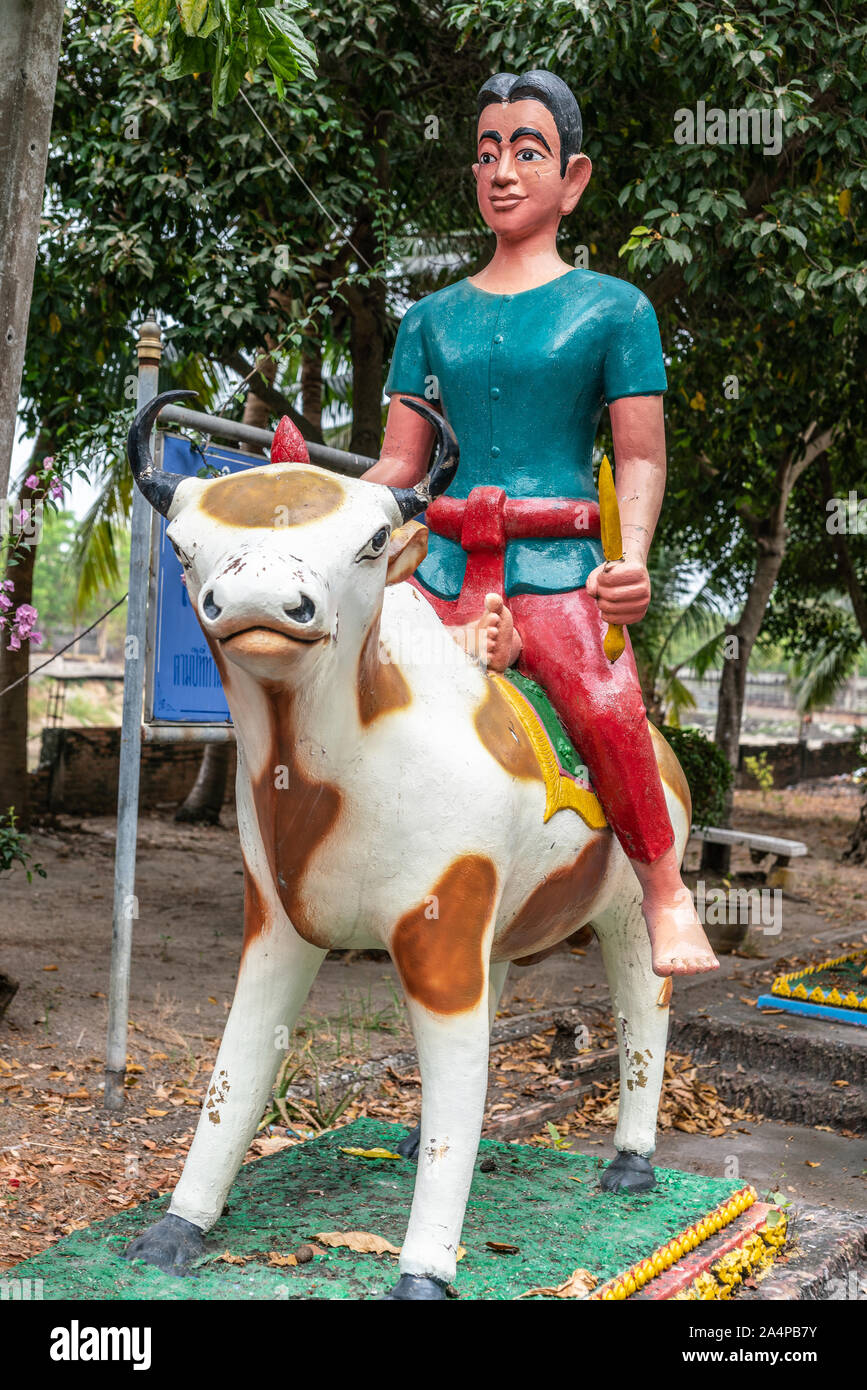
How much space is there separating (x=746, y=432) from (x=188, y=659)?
6.51 m

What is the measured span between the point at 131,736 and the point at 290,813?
7.27 feet

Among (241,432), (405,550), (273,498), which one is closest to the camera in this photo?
(273,498)

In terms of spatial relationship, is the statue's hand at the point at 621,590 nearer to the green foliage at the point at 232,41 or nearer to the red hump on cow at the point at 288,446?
the red hump on cow at the point at 288,446

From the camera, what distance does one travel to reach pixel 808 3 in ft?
18.2

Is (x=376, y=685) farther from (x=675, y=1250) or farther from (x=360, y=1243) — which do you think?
(x=675, y=1250)

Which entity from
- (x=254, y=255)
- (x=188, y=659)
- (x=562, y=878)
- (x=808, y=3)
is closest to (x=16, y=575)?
(x=254, y=255)

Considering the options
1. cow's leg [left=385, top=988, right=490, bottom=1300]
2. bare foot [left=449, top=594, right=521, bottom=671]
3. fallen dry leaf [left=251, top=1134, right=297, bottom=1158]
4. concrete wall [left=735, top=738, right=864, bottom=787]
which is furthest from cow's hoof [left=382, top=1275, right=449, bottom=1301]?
concrete wall [left=735, top=738, right=864, bottom=787]

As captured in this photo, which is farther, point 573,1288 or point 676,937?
point 676,937

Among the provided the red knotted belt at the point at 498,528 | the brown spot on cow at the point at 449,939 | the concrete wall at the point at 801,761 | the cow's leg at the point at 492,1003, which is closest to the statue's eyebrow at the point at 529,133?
the red knotted belt at the point at 498,528

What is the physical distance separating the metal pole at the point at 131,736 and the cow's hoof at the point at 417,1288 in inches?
88.7

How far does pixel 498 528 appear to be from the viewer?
277 cm

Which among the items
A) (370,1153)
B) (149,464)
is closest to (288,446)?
(149,464)

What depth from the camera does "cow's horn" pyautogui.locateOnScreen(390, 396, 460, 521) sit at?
89.7 inches
